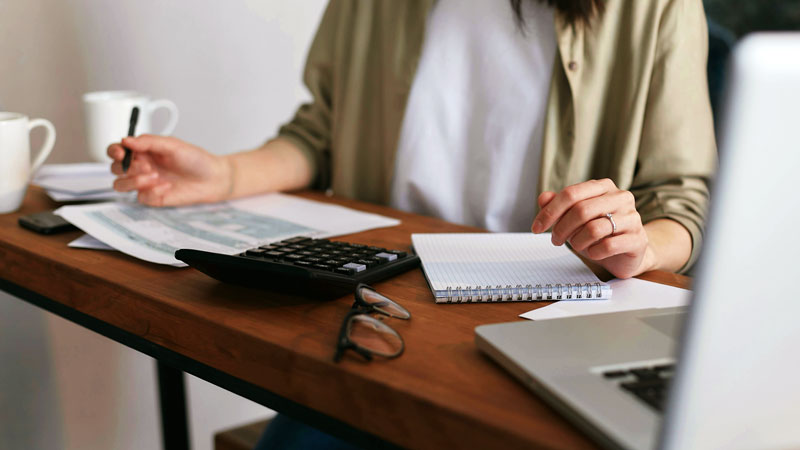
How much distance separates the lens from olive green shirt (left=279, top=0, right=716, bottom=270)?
0.87 m

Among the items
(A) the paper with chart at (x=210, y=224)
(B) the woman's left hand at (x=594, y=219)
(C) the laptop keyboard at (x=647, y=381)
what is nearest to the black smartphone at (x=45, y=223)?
(A) the paper with chart at (x=210, y=224)

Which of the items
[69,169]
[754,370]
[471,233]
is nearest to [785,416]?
[754,370]

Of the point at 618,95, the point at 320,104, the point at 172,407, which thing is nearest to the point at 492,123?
the point at 618,95

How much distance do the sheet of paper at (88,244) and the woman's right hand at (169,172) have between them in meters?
0.13

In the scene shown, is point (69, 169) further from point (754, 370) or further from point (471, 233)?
point (754, 370)

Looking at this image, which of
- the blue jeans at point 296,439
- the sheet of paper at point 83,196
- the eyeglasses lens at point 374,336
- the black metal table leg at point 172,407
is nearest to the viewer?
the eyeglasses lens at point 374,336

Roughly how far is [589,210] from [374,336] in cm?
23

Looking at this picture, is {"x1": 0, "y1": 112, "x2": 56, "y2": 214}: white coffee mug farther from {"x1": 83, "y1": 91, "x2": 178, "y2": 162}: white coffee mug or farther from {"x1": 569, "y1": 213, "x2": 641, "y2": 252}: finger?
{"x1": 569, "y1": 213, "x2": 641, "y2": 252}: finger

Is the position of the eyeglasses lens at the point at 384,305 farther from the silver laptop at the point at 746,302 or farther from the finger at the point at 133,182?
the finger at the point at 133,182

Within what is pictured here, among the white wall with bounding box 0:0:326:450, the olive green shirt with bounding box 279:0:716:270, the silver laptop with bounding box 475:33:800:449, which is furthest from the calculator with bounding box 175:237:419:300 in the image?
the white wall with bounding box 0:0:326:450

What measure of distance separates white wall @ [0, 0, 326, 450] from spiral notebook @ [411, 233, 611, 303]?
2.83 feet

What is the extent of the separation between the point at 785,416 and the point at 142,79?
1.37m

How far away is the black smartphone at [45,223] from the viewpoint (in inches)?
31.8

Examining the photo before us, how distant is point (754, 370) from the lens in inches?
12.3
